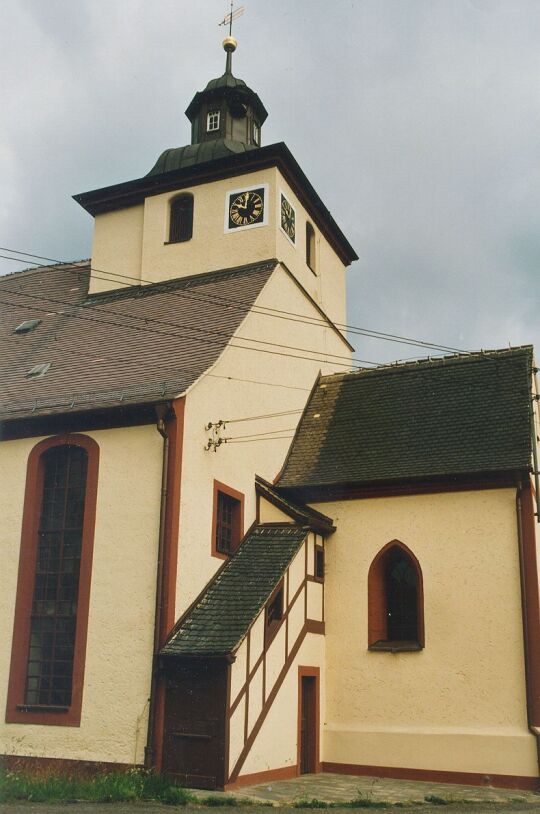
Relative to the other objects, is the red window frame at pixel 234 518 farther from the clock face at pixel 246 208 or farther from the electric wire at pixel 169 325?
the clock face at pixel 246 208

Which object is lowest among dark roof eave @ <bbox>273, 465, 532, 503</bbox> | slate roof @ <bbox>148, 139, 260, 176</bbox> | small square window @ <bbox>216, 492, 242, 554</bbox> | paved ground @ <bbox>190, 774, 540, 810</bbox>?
paved ground @ <bbox>190, 774, 540, 810</bbox>

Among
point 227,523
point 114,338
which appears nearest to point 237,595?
point 227,523

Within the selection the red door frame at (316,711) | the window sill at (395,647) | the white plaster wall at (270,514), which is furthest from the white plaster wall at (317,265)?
the red door frame at (316,711)

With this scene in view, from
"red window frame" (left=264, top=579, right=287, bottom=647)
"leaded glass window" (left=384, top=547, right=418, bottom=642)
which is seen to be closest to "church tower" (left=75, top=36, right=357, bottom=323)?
"leaded glass window" (left=384, top=547, right=418, bottom=642)

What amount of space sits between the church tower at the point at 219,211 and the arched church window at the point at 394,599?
7387 mm

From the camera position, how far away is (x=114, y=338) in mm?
18109

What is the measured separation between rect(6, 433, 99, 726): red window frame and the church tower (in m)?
7.15

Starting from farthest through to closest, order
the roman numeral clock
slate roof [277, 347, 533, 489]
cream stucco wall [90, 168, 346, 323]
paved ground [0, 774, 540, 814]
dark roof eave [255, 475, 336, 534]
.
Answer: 1. the roman numeral clock
2. cream stucco wall [90, 168, 346, 323]
3. slate roof [277, 347, 533, 489]
4. dark roof eave [255, 475, 336, 534]
5. paved ground [0, 774, 540, 814]

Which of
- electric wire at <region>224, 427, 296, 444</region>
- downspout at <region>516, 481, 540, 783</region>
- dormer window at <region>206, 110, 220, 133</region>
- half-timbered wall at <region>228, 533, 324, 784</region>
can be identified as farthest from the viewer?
dormer window at <region>206, 110, 220, 133</region>

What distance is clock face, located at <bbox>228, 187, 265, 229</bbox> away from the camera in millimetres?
20719

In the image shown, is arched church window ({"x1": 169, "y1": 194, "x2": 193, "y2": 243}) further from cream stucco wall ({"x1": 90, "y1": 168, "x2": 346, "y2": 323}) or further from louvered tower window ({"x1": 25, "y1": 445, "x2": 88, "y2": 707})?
louvered tower window ({"x1": 25, "y1": 445, "x2": 88, "y2": 707})

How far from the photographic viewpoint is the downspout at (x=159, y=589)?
12852mm

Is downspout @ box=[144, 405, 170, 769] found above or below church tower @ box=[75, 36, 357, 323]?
below

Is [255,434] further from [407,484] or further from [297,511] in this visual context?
[407,484]
